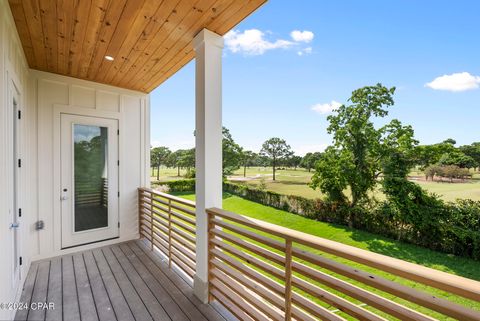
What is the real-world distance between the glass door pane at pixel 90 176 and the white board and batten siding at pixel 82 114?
8.1 inches

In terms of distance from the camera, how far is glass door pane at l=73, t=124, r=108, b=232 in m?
3.22

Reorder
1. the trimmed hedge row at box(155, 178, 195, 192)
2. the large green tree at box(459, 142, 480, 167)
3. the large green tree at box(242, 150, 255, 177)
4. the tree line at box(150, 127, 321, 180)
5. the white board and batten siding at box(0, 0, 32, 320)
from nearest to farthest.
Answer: the white board and batten siding at box(0, 0, 32, 320)
the large green tree at box(459, 142, 480, 167)
the tree line at box(150, 127, 321, 180)
the trimmed hedge row at box(155, 178, 195, 192)
the large green tree at box(242, 150, 255, 177)

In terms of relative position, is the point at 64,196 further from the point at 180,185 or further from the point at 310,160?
the point at 180,185

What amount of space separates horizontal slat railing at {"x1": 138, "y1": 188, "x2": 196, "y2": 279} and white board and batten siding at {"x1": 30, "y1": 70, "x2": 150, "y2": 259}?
269mm

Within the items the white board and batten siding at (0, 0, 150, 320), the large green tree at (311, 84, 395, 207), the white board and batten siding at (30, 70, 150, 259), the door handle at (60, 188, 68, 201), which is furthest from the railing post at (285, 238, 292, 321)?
the large green tree at (311, 84, 395, 207)

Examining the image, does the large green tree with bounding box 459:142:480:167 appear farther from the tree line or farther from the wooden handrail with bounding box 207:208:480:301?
the wooden handrail with bounding box 207:208:480:301

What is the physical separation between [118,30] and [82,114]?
72.0 inches

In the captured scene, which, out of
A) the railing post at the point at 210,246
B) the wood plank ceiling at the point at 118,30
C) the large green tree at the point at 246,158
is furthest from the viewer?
the large green tree at the point at 246,158

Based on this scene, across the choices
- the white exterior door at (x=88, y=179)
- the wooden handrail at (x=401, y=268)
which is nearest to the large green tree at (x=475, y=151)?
the wooden handrail at (x=401, y=268)

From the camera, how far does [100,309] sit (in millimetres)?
1928

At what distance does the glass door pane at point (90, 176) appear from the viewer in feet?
10.6

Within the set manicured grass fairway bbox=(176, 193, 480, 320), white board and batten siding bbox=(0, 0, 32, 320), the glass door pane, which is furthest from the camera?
manicured grass fairway bbox=(176, 193, 480, 320)

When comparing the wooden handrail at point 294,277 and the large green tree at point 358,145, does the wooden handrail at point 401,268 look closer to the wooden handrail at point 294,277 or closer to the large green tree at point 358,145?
the wooden handrail at point 294,277

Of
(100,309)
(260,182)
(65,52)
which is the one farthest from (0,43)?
(260,182)
